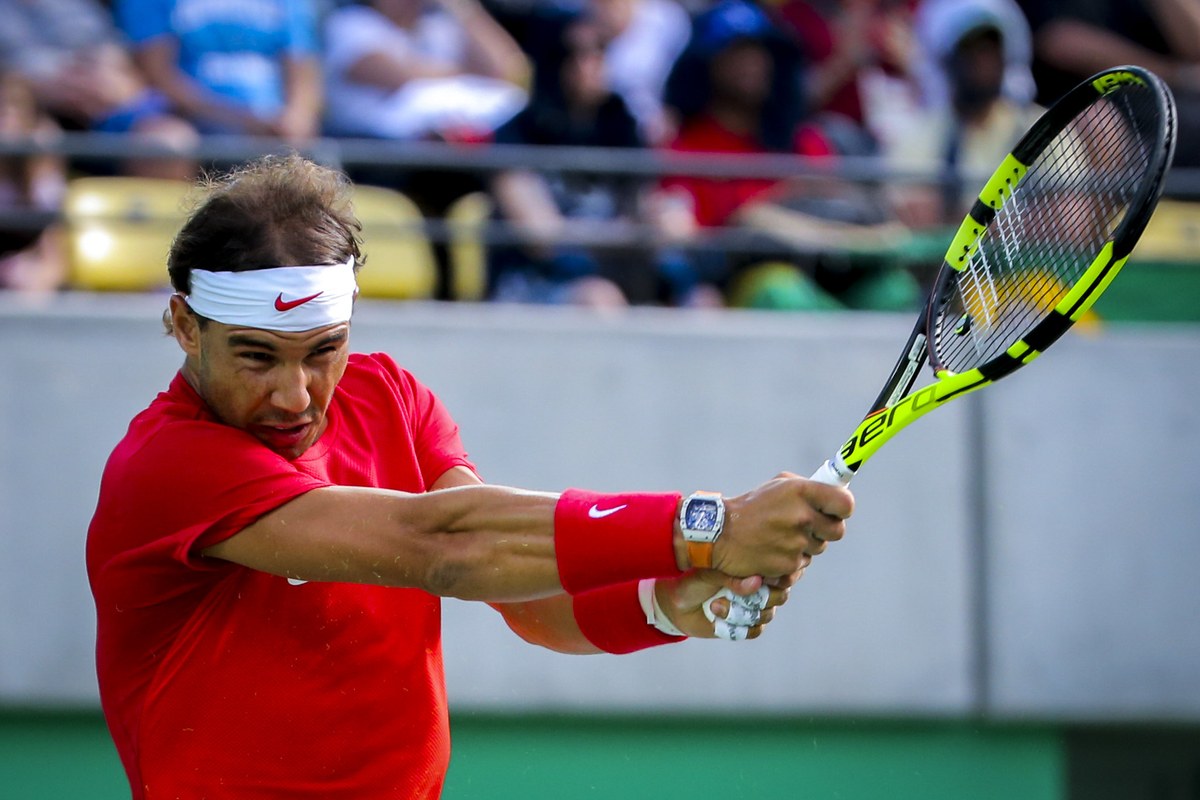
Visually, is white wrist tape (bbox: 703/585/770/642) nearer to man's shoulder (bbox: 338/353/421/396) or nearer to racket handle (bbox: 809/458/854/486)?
racket handle (bbox: 809/458/854/486)

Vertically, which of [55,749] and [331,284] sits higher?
[331,284]

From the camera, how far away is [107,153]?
18.3ft

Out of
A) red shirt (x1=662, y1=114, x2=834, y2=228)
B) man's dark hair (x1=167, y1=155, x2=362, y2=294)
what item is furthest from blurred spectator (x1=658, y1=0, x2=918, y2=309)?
man's dark hair (x1=167, y1=155, x2=362, y2=294)

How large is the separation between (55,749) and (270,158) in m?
3.17

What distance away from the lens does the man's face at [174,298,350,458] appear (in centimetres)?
283

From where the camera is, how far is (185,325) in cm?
294

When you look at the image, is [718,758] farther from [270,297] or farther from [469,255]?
[270,297]

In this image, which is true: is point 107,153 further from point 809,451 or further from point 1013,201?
point 1013,201

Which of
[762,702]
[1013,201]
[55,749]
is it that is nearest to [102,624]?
[1013,201]

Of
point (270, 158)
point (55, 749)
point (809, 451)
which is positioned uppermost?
point (270, 158)

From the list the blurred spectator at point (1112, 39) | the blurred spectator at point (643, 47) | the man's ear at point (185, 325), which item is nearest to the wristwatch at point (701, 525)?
the man's ear at point (185, 325)

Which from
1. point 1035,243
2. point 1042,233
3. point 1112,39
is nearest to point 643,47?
point 1112,39

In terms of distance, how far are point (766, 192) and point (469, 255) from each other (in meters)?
1.31

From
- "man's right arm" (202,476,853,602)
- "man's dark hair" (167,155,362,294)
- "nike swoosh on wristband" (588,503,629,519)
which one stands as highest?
"man's dark hair" (167,155,362,294)
